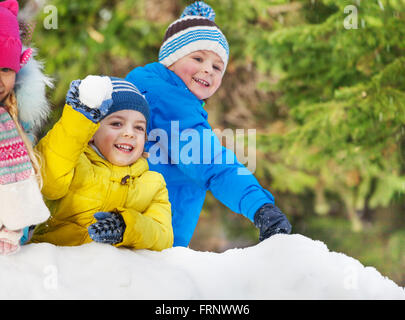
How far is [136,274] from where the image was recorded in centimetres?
160

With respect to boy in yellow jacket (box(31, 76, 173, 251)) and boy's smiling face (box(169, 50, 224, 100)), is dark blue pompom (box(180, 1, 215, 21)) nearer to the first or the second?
boy's smiling face (box(169, 50, 224, 100))

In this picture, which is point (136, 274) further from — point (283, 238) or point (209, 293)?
point (283, 238)

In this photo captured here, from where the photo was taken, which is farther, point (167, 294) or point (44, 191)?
point (44, 191)

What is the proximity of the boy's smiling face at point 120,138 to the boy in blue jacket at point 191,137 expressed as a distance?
1.06 ft

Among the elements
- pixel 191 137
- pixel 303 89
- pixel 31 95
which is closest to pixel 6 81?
pixel 31 95

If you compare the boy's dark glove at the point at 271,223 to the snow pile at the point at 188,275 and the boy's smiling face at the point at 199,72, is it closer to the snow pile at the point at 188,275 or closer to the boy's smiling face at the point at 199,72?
the snow pile at the point at 188,275

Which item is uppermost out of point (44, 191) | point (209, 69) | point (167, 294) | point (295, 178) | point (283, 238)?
point (295, 178)

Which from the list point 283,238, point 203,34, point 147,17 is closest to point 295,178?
point 147,17

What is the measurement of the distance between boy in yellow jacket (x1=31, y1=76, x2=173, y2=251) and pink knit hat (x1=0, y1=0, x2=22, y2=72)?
19 centimetres

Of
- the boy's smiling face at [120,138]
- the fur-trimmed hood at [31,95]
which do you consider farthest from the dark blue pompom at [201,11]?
the fur-trimmed hood at [31,95]

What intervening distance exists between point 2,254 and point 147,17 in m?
5.30

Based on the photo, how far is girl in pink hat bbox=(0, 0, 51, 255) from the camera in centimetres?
155

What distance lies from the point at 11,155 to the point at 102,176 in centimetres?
35

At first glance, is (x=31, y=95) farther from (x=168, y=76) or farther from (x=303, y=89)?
(x=303, y=89)
